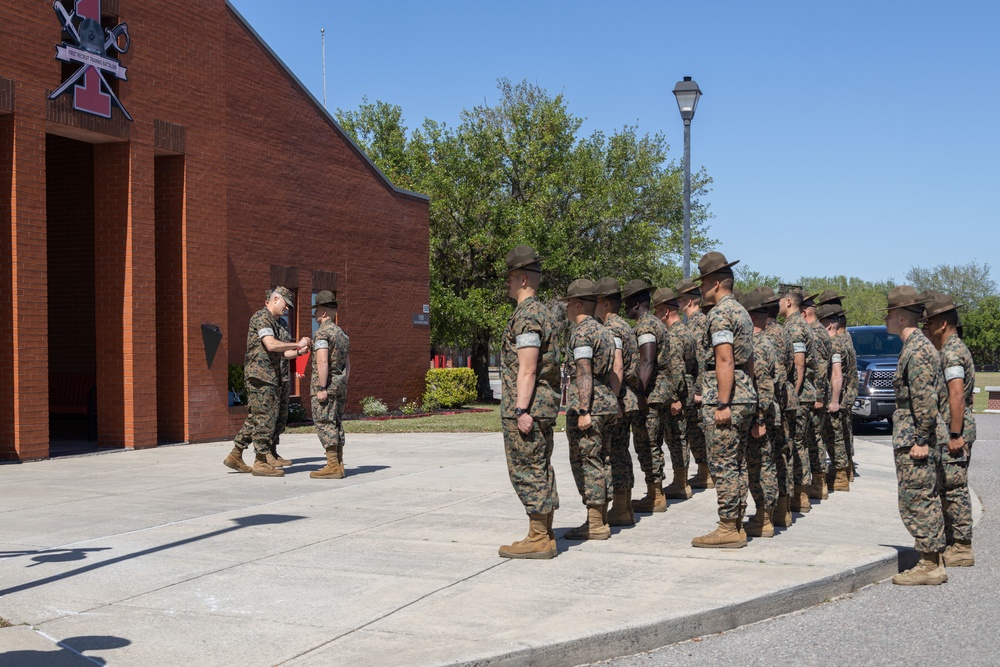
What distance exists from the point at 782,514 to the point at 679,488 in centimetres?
197

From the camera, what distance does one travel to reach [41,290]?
13.8m

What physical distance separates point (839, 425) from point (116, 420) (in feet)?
34.3

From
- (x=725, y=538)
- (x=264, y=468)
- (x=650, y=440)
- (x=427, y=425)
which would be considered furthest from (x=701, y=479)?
(x=427, y=425)

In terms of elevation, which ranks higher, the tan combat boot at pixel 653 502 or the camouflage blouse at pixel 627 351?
the camouflage blouse at pixel 627 351

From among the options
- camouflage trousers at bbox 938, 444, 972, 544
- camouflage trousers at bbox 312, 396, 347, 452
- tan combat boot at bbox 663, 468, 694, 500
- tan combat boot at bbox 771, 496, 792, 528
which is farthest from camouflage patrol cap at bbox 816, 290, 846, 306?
camouflage trousers at bbox 312, 396, 347, 452

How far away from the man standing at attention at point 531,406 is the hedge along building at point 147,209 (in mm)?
8796

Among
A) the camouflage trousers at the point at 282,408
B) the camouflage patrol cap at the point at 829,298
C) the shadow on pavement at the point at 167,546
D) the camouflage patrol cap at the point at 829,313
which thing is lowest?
the shadow on pavement at the point at 167,546

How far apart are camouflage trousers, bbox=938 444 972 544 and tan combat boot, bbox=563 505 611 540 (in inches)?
100

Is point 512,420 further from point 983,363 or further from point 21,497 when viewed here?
point 983,363

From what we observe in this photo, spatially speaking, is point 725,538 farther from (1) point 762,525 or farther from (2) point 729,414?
(2) point 729,414

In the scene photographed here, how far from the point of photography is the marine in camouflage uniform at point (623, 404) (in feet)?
28.1

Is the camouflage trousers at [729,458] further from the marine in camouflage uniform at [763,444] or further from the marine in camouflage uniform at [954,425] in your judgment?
the marine in camouflage uniform at [954,425]

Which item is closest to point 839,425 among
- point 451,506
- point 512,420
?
point 451,506

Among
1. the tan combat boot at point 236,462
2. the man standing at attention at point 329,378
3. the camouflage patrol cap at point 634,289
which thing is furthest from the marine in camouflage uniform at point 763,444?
the tan combat boot at point 236,462
